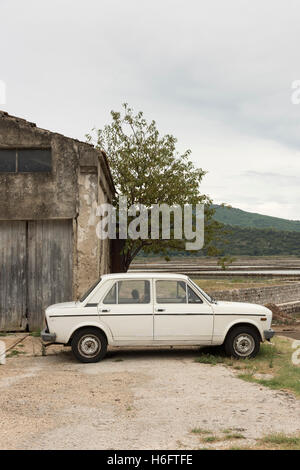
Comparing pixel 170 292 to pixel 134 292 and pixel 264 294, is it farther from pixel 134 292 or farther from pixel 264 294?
pixel 264 294

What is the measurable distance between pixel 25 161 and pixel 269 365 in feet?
24.7

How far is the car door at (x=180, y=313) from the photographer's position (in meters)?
9.39

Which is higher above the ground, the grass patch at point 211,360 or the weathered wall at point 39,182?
the weathered wall at point 39,182

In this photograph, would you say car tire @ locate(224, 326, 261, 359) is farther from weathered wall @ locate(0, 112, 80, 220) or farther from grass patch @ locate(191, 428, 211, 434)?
weathered wall @ locate(0, 112, 80, 220)

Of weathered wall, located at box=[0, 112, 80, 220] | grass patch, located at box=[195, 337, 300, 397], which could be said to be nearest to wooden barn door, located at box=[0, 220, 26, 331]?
weathered wall, located at box=[0, 112, 80, 220]

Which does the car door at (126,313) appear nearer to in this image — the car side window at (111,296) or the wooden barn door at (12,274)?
the car side window at (111,296)

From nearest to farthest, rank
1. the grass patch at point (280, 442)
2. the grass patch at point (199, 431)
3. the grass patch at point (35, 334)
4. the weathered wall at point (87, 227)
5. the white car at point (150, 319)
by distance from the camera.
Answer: the grass patch at point (280, 442), the grass patch at point (199, 431), the white car at point (150, 319), the grass patch at point (35, 334), the weathered wall at point (87, 227)

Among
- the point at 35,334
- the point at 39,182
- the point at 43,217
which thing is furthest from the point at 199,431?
the point at 39,182

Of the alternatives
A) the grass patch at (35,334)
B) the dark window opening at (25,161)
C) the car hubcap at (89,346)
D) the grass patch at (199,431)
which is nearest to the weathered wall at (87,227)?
the dark window opening at (25,161)

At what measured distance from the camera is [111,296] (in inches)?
371

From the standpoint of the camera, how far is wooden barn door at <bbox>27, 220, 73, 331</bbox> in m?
13.0

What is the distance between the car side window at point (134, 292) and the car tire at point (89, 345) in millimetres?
700

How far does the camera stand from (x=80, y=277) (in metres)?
12.9
